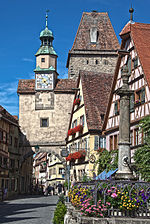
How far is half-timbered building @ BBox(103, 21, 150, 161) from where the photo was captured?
71.4 ft

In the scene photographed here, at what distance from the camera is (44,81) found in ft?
142

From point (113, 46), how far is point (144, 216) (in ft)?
149

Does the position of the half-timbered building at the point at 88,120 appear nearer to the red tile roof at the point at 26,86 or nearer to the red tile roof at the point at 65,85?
the red tile roof at the point at 65,85

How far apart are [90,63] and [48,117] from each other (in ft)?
44.4

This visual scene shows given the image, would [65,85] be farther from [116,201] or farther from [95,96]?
[116,201]

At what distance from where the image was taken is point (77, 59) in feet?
175

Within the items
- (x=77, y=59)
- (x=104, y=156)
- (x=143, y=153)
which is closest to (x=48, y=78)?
(x=77, y=59)

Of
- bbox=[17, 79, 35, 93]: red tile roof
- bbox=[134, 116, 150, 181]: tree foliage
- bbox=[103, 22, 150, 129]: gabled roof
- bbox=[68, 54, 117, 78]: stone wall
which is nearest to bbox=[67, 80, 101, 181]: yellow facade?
bbox=[103, 22, 150, 129]: gabled roof

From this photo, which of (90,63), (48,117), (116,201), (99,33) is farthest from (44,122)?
(116,201)

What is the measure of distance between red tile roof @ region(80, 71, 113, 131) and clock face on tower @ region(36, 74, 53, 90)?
→ 891cm

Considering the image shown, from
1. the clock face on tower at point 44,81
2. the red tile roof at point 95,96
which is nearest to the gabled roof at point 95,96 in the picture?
the red tile roof at point 95,96

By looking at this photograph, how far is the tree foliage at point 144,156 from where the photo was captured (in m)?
18.8

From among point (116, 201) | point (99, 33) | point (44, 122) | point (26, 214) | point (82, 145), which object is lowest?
point (26, 214)

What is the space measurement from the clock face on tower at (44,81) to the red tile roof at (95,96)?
8.91m
